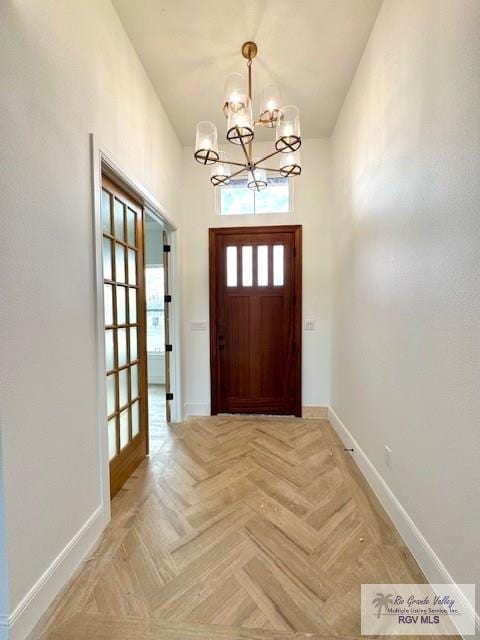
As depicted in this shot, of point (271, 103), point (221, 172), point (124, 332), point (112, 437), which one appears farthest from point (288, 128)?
point (112, 437)

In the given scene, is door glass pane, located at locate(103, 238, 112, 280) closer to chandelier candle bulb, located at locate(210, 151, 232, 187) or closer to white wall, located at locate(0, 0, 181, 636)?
white wall, located at locate(0, 0, 181, 636)

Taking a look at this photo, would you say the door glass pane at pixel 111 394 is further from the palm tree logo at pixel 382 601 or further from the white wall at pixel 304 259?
the palm tree logo at pixel 382 601

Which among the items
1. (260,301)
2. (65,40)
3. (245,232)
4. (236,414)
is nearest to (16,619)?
(65,40)

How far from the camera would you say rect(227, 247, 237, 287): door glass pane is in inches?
153

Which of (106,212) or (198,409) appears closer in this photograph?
(106,212)

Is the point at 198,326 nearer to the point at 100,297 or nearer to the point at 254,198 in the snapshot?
the point at 254,198

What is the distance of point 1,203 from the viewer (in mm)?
1191

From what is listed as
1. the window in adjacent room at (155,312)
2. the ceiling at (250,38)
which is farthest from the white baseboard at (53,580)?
the window in adjacent room at (155,312)

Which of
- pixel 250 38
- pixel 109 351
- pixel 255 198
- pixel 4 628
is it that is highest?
pixel 250 38

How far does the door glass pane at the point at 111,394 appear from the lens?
2.17 meters

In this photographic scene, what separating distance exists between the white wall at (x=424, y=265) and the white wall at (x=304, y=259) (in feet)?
3.80

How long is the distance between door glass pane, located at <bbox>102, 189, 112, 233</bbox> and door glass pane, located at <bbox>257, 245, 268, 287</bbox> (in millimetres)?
1999

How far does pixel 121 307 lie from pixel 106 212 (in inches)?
26.7

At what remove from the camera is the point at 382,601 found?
142 cm
